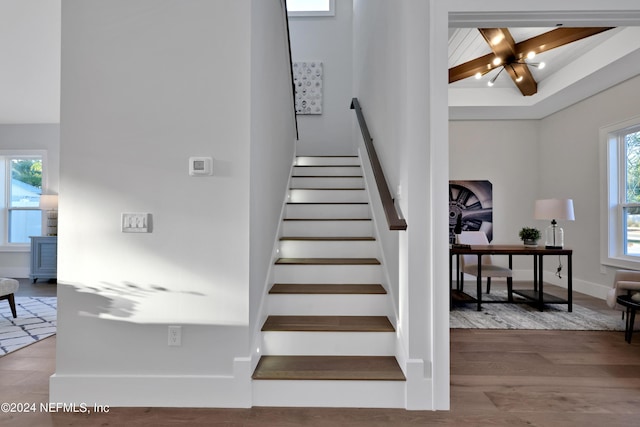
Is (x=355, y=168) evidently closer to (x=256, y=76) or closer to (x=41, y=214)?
(x=256, y=76)

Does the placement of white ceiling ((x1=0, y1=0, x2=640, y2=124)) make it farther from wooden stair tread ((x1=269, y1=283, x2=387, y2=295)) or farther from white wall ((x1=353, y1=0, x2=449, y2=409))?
wooden stair tread ((x1=269, y1=283, x2=387, y2=295))

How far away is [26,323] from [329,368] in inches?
131

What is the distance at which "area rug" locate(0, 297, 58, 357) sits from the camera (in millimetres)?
Answer: 2988

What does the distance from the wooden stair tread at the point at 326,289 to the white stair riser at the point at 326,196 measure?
1244mm

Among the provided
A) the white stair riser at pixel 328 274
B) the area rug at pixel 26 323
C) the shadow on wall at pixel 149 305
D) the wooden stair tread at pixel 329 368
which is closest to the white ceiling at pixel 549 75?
the white stair riser at pixel 328 274

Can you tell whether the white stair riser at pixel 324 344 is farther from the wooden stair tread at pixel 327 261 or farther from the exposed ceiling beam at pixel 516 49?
the exposed ceiling beam at pixel 516 49

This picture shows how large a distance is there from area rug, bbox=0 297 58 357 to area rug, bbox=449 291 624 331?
3.89 meters

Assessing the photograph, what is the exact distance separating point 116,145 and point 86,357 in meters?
1.26

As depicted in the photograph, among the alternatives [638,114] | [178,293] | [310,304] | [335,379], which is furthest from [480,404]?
[638,114]

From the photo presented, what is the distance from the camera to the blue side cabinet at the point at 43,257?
5.52 meters

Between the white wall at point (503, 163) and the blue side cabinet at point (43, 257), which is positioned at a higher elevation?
the white wall at point (503, 163)

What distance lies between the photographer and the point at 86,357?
2.03 m

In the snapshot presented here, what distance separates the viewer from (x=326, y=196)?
3.77m

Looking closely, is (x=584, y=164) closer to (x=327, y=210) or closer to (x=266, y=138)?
(x=327, y=210)
